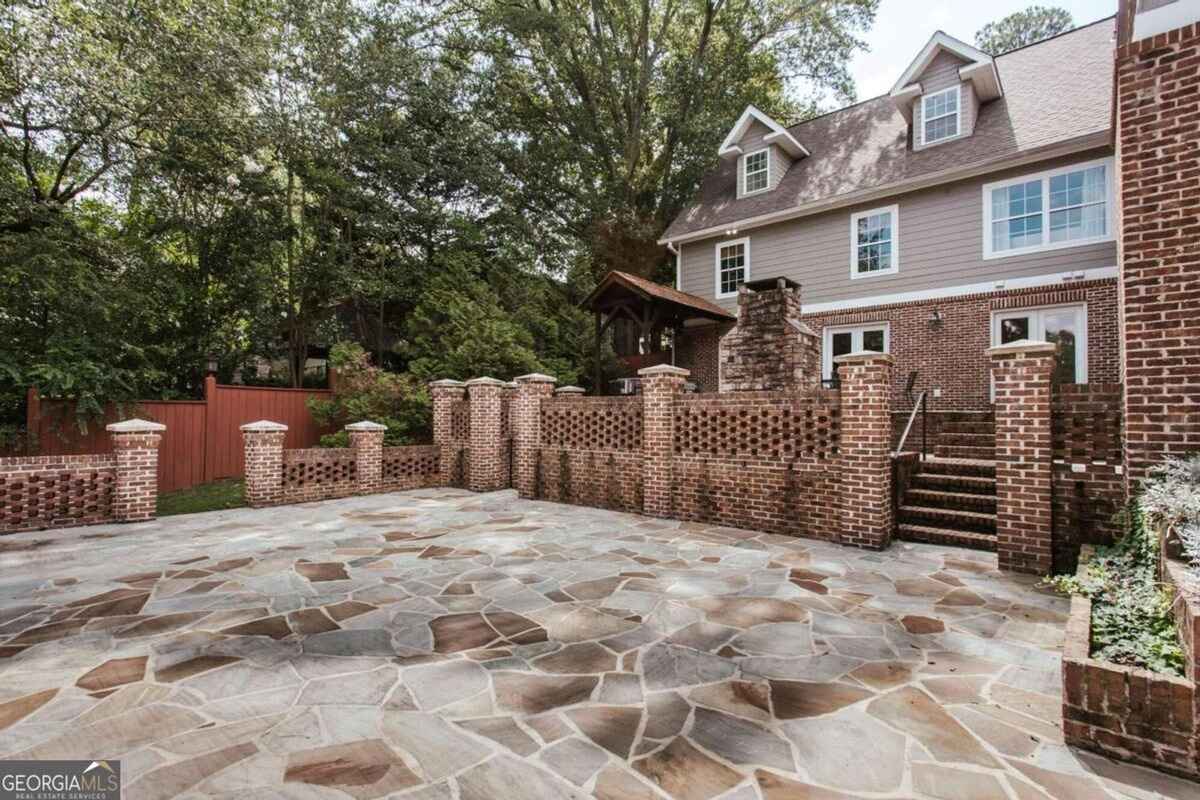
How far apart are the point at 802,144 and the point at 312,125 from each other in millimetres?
12644

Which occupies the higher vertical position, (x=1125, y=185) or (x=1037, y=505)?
(x=1125, y=185)

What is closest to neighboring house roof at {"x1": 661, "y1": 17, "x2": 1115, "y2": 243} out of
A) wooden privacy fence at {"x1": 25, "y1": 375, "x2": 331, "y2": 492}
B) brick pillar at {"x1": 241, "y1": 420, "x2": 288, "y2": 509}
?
wooden privacy fence at {"x1": 25, "y1": 375, "x2": 331, "y2": 492}

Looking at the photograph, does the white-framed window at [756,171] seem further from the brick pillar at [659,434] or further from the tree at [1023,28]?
the tree at [1023,28]

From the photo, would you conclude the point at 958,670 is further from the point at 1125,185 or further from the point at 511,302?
the point at 511,302

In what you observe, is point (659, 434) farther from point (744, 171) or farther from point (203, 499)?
point (744, 171)

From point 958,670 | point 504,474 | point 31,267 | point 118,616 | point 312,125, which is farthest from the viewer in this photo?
point 312,125

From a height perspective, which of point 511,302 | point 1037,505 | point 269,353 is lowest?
point 1037,505

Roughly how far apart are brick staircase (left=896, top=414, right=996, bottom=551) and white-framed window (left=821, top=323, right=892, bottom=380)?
537cm

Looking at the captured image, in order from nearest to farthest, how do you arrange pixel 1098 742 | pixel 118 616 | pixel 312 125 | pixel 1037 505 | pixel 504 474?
pixel 1098 742 < pixel 118 616 < pixel 1037 505 < pixel 504 474 < pixel 312 125

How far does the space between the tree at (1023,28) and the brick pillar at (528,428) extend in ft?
74.0

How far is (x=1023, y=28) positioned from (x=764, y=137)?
1613 cm

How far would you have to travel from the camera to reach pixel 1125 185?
4.10 meters

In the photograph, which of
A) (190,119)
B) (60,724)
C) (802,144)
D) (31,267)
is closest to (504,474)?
(60,724)

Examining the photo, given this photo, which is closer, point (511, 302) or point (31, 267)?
point (31, 267)
